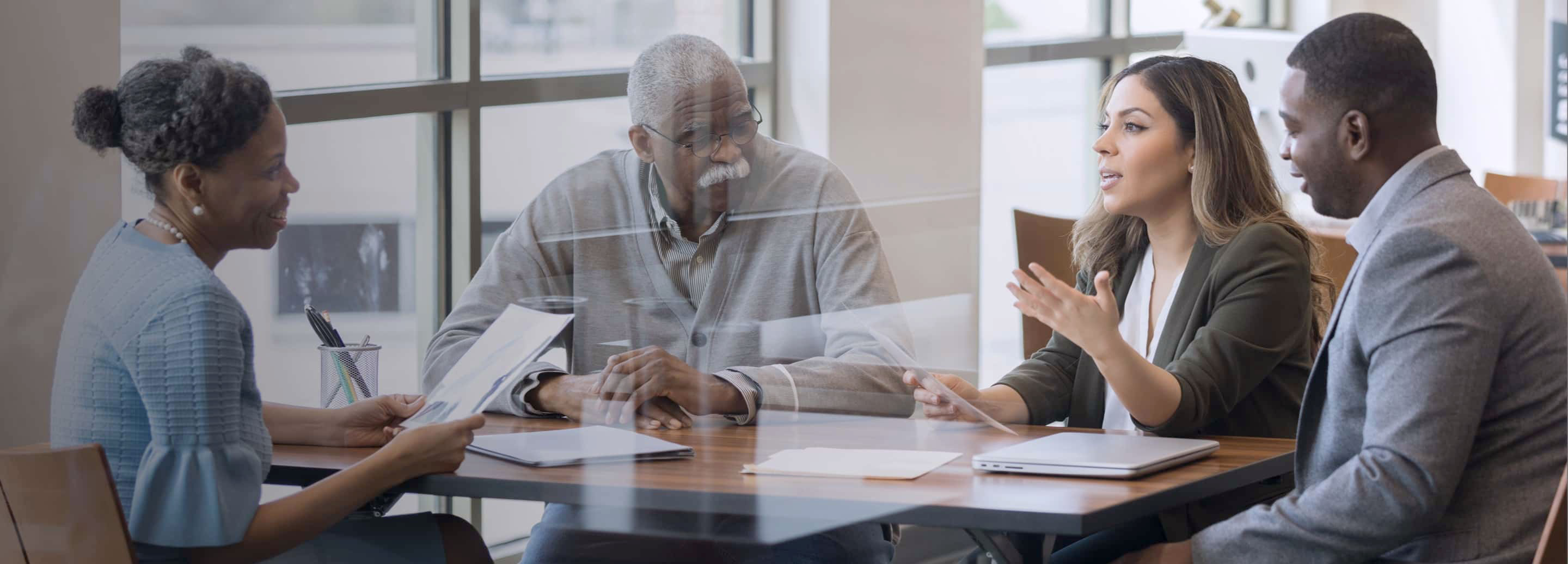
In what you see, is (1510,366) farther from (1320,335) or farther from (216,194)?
(216,194)

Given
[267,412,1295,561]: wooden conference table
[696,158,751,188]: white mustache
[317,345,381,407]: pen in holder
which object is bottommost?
[267,412,1295,561]: wooden conference table

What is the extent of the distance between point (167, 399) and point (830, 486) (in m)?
0.66

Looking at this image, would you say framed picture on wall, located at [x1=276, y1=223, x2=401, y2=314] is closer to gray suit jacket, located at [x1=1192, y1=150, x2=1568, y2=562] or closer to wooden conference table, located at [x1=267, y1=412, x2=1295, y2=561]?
wooden conference table, located at [x1=267, y1=412, x2=1295, y2=561]

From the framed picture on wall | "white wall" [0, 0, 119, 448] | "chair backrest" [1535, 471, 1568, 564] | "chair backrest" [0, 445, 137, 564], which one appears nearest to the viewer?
"chair backrest" [1535, 471, 1568, 564]

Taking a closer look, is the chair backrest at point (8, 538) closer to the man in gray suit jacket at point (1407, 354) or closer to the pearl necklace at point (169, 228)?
the pearl necklace at point (169, 228)

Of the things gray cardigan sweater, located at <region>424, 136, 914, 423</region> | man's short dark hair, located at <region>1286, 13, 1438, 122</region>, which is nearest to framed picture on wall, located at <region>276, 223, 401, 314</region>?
gray cardigan sweater, located at <region>424, 136, 914, 423</region>

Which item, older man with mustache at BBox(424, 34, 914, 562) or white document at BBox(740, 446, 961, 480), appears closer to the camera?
white document at BBox(740, 446, 961, 480)

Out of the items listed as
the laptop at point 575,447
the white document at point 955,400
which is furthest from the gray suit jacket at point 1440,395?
the laptop at point 575,447

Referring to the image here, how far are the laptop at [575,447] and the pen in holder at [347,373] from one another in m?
0.27

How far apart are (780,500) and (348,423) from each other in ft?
1.96

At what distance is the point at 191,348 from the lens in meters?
1.31

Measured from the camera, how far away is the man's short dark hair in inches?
50.8

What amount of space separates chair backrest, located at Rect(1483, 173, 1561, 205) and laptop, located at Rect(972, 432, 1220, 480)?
45cm

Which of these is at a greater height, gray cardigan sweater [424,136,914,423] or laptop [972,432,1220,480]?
gray cardigan sweater [424,136,914,423]
